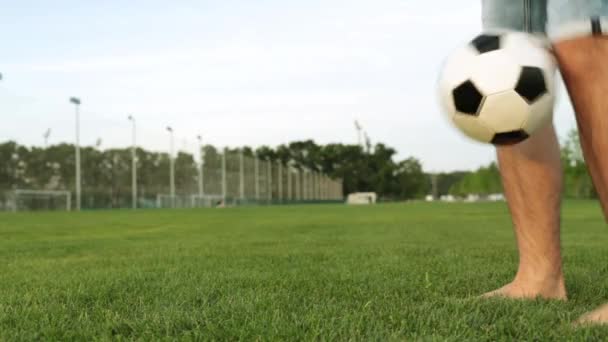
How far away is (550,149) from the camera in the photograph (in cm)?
244

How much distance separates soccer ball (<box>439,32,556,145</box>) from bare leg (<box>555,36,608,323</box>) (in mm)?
67

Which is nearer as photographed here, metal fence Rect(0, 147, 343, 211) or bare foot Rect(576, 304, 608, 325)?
bare foot Rect(576, 304, 608, 325)

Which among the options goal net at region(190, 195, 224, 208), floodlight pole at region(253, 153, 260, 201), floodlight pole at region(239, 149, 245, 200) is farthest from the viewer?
floodlight pole at region(253, 153, 260, 201)

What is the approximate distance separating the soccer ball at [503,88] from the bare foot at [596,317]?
54 centimetres

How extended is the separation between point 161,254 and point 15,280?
5.22 ft

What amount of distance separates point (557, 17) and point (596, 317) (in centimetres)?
88

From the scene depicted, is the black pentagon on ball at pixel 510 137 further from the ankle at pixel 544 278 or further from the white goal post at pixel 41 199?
the white goal post at pixel 41 199

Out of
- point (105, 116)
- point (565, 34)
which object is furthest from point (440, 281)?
point (105, 116)

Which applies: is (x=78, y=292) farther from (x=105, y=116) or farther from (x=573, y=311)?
(x=105, y=116)

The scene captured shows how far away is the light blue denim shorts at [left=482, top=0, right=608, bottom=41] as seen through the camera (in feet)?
6.28

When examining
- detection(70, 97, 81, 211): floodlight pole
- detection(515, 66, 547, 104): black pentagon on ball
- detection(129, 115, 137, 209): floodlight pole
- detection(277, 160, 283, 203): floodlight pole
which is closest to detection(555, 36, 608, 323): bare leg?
detection(515, 66, 547, 104): black pentagon on ball

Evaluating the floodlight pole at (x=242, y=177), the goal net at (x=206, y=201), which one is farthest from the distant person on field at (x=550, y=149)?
the floodlight pole at (x=242, y=177)

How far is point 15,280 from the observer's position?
3244 millimetres

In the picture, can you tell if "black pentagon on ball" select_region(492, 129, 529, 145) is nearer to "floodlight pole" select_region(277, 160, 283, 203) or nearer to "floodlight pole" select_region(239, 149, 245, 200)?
"floodlight pole" select_region(239, 149, 245, 200)
